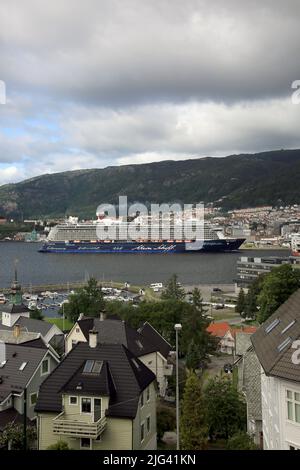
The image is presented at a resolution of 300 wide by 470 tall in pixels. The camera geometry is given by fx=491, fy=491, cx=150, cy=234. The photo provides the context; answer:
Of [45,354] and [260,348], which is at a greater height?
[260,348]

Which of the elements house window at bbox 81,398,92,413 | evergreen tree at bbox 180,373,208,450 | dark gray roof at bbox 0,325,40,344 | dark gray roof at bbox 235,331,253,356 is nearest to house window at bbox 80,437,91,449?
house window at bbox 81,398,92,413

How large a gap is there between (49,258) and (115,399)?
81.9 meters

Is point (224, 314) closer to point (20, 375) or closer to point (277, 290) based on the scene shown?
point (277, 290)

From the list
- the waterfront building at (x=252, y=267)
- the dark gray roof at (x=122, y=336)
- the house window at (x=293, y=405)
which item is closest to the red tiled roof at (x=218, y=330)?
the dark gray roof at (x=122, y=336)

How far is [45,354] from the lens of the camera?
1161 cm

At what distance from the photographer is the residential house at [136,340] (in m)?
14.9

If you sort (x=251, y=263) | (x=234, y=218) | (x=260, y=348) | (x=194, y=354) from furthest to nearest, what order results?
(x=234, y=218) < (x=251, y=263) < (x=194, y=354) < (x=260, y=348)

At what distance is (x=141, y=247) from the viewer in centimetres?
9088

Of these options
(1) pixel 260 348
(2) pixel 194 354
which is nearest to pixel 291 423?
(1) pixel 260 348

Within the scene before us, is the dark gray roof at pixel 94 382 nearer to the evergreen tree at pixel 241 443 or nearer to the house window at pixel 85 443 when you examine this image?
the house window at pixel 85 443

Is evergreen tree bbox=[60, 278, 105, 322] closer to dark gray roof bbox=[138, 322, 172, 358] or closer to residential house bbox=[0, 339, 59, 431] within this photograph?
dark gray roof bbox=[138, 322, 172, 358]

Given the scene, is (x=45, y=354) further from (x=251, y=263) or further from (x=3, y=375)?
(x=251, y=263)
